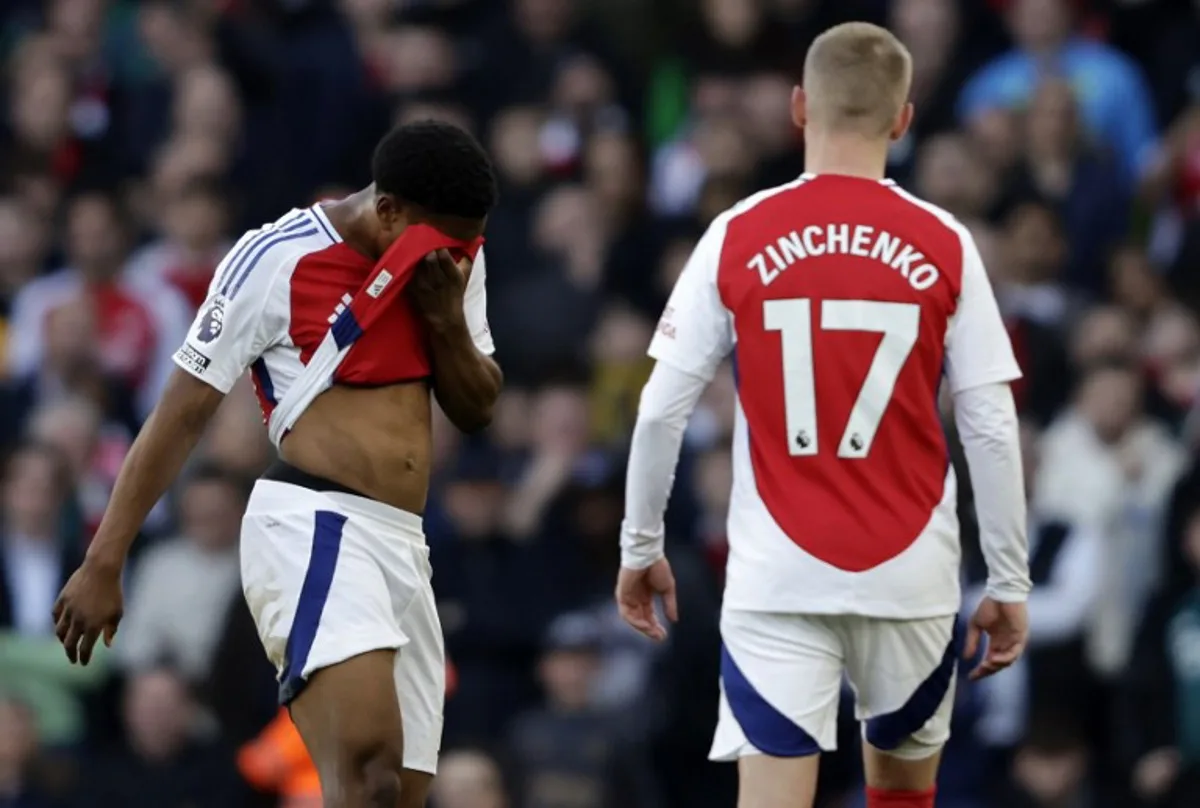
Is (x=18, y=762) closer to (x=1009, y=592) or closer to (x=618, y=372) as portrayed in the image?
(x=618, y=372)

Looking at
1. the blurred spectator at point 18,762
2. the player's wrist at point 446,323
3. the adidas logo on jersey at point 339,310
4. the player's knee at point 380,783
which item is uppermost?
the adidas logo on jersey at point 339,310

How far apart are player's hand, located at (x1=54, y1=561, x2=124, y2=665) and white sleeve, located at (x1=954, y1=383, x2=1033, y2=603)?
7.72ft

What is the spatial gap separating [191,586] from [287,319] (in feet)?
17.1

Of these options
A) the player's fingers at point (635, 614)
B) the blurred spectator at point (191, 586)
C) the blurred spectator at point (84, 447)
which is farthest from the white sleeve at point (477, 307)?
the blurred spectator at point (84, 447)

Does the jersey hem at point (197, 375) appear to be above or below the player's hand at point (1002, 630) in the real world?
above

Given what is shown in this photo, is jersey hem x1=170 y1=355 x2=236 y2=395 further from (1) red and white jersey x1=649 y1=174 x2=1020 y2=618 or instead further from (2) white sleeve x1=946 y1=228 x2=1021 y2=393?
(2) white sleeve x1=946 y1=228 x2=1021 y2=393

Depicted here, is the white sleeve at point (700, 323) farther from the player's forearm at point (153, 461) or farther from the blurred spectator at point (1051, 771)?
the blurred spectator at point (1051, 771)

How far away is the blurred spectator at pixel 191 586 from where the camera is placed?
11.8m

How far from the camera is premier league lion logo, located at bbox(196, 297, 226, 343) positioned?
678cm

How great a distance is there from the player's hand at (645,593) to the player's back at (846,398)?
0.25 metres

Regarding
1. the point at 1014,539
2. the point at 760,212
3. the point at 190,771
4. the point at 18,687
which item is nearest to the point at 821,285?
the point at 760,212

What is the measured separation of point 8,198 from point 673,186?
3868 mm

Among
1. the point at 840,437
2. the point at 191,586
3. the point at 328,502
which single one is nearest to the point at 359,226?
the point at 328,502

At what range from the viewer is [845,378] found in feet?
23.0
